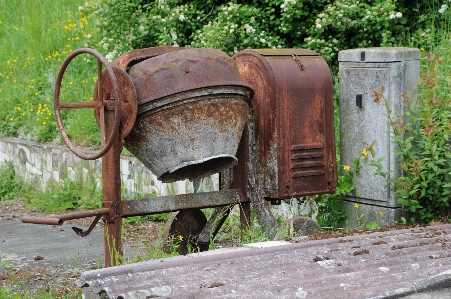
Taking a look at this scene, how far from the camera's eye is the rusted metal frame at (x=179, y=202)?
5.34m

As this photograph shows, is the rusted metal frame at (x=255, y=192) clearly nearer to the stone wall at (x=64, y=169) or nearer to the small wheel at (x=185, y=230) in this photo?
the small wheel at (x=185, y=230)

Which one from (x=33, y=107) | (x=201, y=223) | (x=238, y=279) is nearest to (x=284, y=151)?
(x=201, y=223)

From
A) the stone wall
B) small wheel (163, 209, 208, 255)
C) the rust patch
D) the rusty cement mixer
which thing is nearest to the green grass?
the stone wall

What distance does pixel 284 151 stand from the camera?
19.1ft

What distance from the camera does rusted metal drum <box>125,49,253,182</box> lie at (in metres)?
5.16

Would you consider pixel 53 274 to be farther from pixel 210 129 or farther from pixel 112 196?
pixel 210 129

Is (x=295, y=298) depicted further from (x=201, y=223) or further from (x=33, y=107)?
(x=33, y=107)

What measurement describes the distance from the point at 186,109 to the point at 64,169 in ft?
14.4

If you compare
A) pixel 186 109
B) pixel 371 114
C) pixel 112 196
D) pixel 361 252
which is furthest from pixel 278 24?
pixel 361 252

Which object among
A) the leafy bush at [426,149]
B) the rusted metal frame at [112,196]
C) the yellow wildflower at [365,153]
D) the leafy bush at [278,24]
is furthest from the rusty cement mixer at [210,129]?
the leafy bush at [278,24]

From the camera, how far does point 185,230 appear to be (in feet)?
19.8

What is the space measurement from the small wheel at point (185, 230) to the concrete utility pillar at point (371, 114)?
1.24m

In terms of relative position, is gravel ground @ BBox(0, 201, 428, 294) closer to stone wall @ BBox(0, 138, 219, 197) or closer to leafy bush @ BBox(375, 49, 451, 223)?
leafy bush @ BBox(375, 49, 451, 223)

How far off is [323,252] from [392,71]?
200 centimetres
